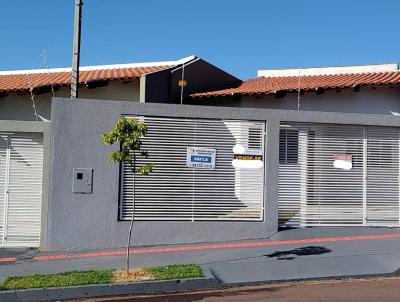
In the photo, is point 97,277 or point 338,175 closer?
point 97,277

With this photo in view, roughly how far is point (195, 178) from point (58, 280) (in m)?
4.11

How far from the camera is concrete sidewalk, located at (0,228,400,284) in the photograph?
9109mm

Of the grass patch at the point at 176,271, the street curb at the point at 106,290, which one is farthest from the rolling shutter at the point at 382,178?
the street curb at the point at 106,290

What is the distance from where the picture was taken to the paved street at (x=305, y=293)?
763 cm

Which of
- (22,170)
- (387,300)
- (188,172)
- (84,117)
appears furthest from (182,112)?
(387,300)

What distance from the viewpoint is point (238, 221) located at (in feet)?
39.1

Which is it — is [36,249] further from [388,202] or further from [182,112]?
[388,202]

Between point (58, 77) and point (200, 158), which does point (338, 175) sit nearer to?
point (200, 158)

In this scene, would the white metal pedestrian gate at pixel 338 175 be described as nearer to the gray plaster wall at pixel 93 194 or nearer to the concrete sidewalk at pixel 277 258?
the concrete sidewalk at pixel 277 258

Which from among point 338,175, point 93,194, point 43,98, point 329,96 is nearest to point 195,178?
point 93,194

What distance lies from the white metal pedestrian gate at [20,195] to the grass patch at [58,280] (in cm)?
298

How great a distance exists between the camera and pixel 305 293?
7.98m

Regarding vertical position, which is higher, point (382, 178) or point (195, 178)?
point (382, 178)

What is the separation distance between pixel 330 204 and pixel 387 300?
5.17m
